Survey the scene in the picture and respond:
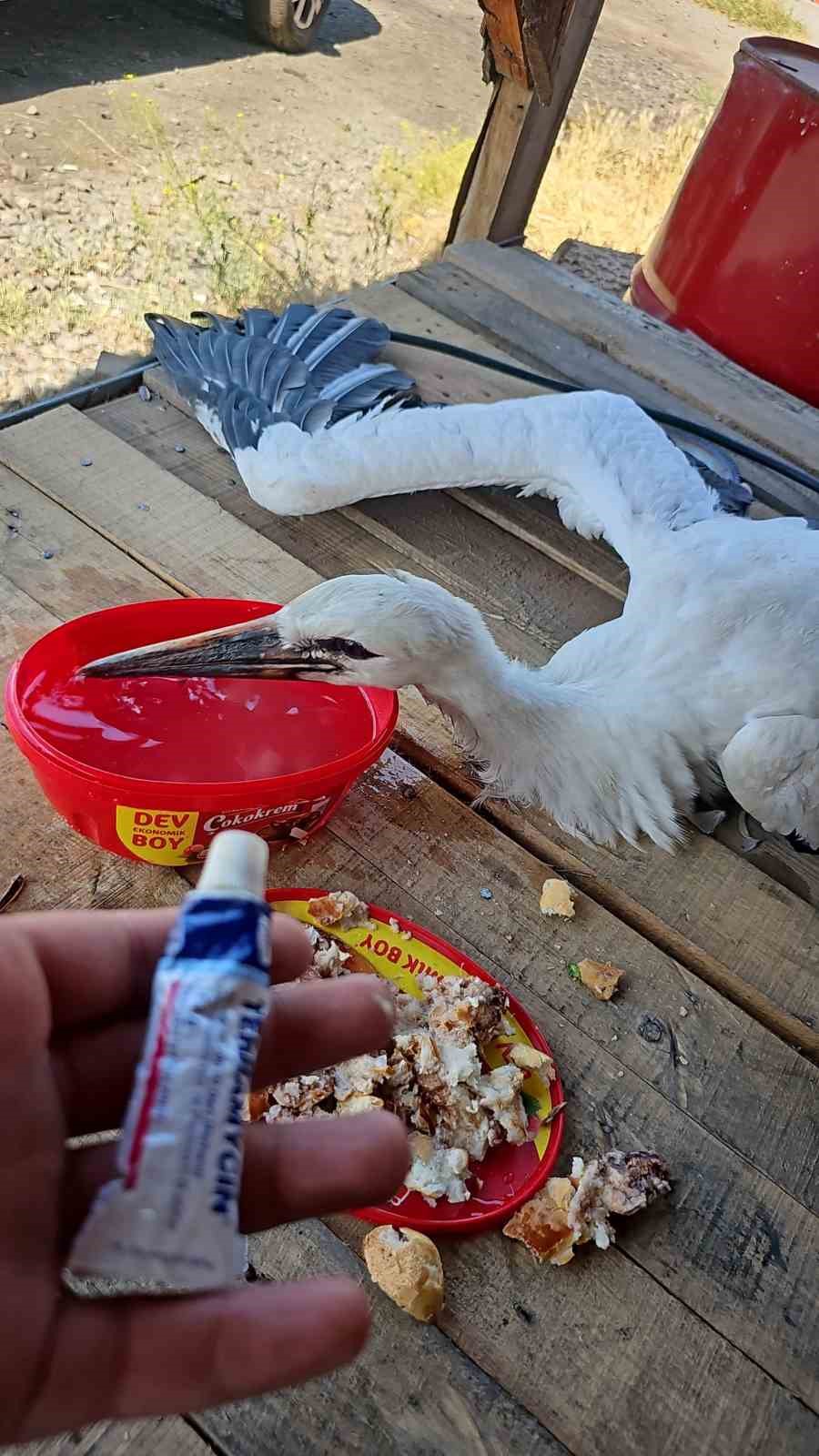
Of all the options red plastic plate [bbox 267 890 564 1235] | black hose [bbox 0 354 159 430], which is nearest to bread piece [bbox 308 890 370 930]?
red plastic plate [bbox 267 890 564 1235]

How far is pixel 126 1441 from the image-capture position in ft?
3.09

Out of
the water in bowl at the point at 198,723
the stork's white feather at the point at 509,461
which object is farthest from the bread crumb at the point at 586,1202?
the stork's white feather at the point at 509,461

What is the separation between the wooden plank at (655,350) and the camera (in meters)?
2.82

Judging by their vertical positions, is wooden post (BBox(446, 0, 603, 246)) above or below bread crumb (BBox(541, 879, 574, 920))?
above

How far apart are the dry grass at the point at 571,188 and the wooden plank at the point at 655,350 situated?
1695mm

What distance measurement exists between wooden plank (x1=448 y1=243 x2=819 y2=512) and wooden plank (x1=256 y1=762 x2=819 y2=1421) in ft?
5.62

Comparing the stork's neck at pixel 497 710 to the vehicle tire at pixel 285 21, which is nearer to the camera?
the stork's neck at pixel 497 710

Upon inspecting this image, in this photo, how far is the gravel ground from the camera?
405 centimetres

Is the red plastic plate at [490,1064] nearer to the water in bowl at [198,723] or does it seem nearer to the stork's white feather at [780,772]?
the water in bowl at [198,723]

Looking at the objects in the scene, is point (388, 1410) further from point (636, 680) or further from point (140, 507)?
point (140, 507)

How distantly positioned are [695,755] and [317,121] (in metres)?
5.15

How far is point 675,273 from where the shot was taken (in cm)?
344

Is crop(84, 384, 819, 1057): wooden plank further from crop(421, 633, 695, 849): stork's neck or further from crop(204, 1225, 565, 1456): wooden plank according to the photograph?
crop(204, 1225, 565, 1456): wooden plank

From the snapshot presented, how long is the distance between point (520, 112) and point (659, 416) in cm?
105
